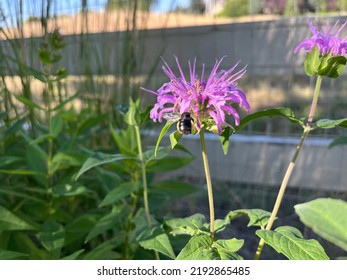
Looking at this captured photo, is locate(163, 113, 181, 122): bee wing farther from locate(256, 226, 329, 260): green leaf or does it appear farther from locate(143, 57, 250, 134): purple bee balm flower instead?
locate(256, 226, 329, 260): green leaf

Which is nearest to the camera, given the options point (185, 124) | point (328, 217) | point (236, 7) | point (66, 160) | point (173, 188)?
point (328, 217)

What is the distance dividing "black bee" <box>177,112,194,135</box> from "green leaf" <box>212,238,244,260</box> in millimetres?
154

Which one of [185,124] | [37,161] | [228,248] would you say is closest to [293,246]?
[228,248]

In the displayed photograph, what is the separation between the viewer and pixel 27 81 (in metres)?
1.16

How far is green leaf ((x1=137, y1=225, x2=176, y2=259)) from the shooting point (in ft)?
2.11

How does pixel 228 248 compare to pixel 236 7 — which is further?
pixel 236 7

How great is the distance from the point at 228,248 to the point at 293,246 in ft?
0.27

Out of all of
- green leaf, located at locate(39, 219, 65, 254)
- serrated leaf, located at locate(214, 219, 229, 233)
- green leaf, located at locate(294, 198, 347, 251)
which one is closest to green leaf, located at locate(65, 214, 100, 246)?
green leaf, located at locate(39, 219, 65, 254)

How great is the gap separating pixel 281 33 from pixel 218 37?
27 centimetres

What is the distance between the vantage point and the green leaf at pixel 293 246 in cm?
52

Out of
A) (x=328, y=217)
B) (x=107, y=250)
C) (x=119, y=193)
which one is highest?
(x=328, y=217)

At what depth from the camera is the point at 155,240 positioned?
2.22 ft

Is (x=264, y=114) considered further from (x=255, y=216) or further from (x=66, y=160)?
(x=66, y=160)

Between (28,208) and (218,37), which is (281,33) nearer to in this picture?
(218,37)
